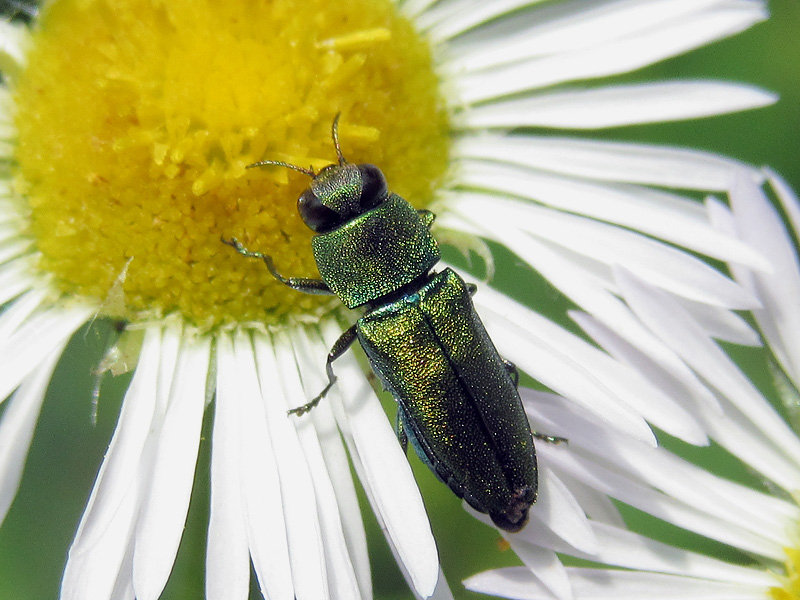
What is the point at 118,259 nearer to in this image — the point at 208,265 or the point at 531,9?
the point at 208,265

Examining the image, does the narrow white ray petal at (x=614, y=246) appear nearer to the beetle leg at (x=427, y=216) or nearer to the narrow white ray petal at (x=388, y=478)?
the beetle leg at (x=427, y=216)

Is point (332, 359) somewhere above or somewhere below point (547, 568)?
above

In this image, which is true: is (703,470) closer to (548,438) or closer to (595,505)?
(595,505)

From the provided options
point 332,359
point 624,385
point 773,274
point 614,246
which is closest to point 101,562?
point 332,359

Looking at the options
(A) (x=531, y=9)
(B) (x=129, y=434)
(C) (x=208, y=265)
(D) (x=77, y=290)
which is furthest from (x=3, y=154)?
(A) (x=531, y=9)

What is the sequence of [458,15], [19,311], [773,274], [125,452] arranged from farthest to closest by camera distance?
[458,15] → [773,274] → [19,311] → [125,452]

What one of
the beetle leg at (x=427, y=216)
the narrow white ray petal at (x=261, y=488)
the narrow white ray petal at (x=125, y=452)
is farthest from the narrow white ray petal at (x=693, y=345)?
the narrow white ray petal at (x=125, y=452)
